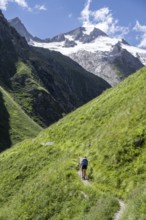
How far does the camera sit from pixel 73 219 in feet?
110

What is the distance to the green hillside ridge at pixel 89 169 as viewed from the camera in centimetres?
3450

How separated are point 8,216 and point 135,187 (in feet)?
41.4

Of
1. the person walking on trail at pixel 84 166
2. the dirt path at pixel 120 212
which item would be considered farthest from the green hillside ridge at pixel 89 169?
the person walking on trail at pixel 84 166

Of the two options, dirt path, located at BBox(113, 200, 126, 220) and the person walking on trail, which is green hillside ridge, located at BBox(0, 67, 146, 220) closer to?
dirt path, located at BBox(113, 200, 126, 220)

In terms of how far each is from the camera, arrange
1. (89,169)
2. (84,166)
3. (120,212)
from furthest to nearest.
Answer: (89,169) → (84,166) → (120,212)

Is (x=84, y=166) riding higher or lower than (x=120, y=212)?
higher

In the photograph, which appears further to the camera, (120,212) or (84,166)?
(84,166)

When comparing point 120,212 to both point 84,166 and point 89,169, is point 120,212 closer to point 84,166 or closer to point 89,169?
point 84,166

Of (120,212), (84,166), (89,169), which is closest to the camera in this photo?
(120,212)

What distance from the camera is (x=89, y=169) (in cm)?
4056

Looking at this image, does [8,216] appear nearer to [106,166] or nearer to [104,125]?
[106,166]

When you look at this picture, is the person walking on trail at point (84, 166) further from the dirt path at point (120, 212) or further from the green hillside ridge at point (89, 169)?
the dirt path at point (120, 212)

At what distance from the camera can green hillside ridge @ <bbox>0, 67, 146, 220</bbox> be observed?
3450 cm

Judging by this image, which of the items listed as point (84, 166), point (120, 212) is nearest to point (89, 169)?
point (84, 166)
